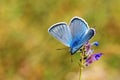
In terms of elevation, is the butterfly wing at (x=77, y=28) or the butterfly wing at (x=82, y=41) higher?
the butterfly wing at (x=77, y=28)

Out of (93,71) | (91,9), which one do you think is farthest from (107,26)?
(93,71)

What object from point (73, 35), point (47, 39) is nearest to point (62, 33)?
point (73, 35)

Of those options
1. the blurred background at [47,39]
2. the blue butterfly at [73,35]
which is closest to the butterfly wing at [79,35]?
the blue butterfly at [73,35]

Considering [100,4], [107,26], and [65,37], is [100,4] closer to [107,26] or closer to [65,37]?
[107,26]

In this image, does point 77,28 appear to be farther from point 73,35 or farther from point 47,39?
point 47,39

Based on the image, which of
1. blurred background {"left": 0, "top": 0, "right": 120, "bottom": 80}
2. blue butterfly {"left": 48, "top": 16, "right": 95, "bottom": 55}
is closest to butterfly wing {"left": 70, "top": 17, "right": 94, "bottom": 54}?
blue butterfly {"left": 48, "top": 16, "right": 95, "bottom": 55}

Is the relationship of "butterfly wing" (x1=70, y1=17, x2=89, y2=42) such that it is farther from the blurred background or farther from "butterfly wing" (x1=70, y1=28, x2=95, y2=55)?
the blurred background

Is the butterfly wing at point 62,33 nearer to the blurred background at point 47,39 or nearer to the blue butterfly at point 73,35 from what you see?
the blue butterfly at point 73,35
